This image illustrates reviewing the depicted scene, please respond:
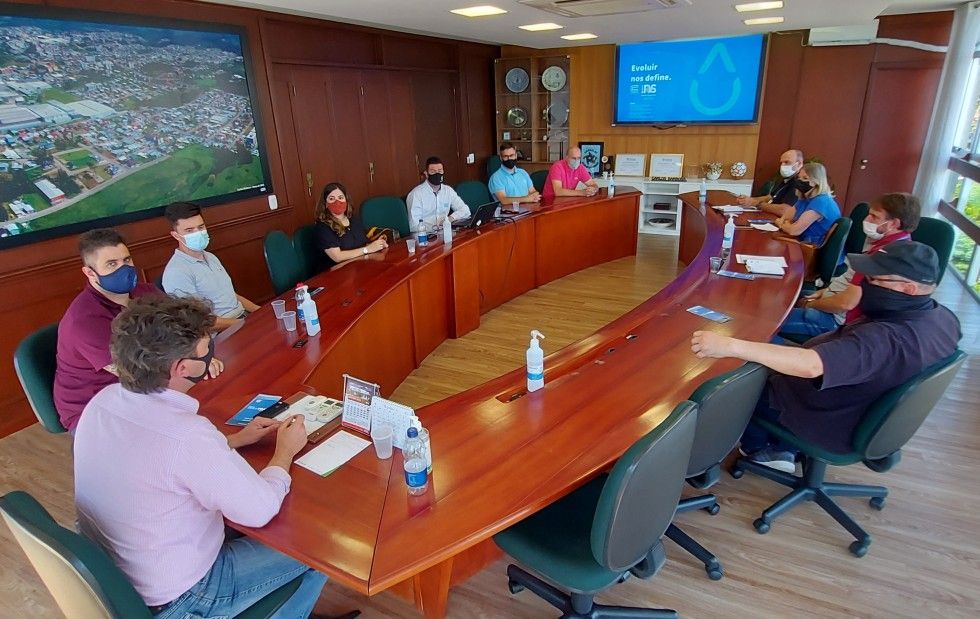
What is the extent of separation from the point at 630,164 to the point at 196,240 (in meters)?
Result: 6.35

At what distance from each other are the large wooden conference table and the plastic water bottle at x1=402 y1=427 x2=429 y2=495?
0.11 feet

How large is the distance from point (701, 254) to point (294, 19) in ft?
14.0

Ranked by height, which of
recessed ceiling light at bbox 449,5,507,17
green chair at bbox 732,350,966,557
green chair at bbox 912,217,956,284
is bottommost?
green chair at bbox 732,350,966,557

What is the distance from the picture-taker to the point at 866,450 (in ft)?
6.91

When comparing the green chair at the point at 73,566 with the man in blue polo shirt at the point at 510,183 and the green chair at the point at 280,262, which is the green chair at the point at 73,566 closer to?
the green chair at the point at 280,262

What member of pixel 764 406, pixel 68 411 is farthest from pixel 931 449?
pixel 68 411

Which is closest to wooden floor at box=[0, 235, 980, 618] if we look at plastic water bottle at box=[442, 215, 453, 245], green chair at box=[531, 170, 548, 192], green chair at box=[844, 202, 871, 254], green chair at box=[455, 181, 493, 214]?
green chair at box=[844, 202, 871, 254]

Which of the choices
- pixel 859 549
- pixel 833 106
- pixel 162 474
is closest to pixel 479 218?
pixel 859 549

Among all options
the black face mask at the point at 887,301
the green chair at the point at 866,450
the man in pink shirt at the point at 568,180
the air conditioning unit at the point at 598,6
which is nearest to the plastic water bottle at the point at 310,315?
the green chair at the point at 866,450

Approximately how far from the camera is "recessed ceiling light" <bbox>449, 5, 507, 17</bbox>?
4.29 m

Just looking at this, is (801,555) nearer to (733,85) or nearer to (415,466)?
(415,466)

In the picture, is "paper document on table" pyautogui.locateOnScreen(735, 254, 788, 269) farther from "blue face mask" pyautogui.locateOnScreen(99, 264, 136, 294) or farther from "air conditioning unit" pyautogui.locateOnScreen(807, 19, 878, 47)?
"air conditioning unit" pyautogui.locateOnScreen(807, 19, 878, 47)

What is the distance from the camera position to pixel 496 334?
4664mm

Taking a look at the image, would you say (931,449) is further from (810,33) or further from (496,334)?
(810,33)
